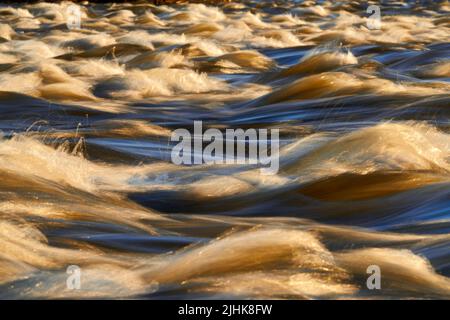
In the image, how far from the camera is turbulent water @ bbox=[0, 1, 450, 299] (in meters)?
3.81

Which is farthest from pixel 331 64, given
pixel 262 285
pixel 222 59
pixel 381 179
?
pixel 262 285

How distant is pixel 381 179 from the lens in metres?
5.53

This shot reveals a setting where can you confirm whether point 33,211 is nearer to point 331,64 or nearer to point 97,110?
point 97,110
